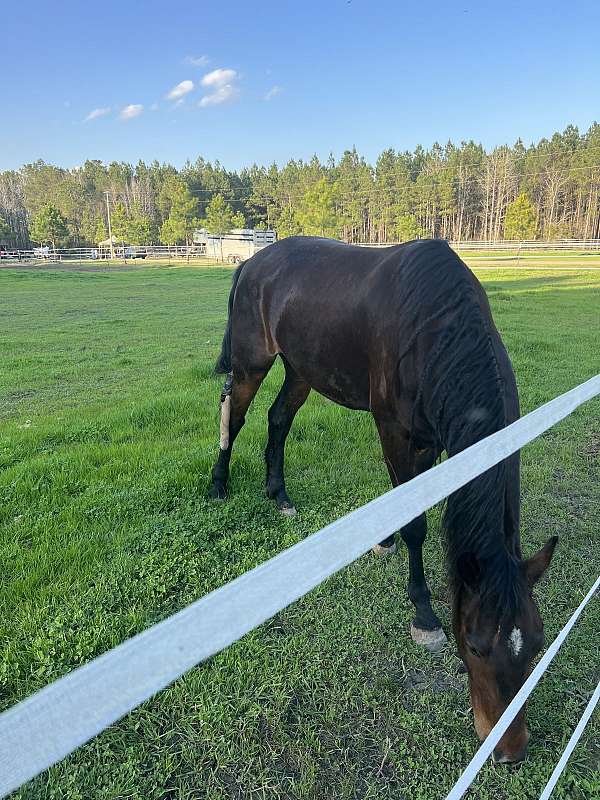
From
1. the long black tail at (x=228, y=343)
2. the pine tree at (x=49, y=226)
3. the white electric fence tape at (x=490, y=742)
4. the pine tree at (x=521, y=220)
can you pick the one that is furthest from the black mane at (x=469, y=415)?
the pine tree at (x=49, y=226)

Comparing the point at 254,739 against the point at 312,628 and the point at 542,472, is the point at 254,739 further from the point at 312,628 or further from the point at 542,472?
the point at 542,472

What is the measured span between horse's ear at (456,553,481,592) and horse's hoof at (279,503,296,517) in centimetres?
190

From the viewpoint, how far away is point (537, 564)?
1.70 metres

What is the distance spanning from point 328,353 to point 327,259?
686 mm

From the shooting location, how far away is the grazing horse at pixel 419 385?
5.53 feet

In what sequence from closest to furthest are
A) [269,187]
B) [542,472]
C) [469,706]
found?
[469,706] → [542,472] → [269,187]

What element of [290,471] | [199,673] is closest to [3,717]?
[199,673]

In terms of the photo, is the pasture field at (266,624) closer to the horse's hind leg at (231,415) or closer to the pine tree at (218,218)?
the horse's hind leg at (231,415)

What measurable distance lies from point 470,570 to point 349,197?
77068 millimetres

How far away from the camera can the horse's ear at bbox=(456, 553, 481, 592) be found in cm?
171

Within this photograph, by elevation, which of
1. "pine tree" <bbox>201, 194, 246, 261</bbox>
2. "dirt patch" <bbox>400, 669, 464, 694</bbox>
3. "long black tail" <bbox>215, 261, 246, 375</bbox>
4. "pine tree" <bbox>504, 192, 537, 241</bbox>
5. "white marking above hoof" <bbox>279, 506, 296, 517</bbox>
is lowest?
"dirt patch" <bbox>400, 669, 464, 694</bbox>

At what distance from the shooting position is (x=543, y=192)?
6381 cm

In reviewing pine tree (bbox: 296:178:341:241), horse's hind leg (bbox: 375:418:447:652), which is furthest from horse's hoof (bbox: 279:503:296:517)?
pine tree (bbox: 296:178:341:241)

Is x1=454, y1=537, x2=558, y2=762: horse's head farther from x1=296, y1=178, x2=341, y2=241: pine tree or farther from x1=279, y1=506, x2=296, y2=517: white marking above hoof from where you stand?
x1=296, y1=178, x2=341, y2=241: pine tree
